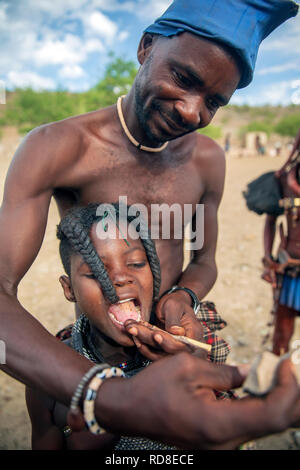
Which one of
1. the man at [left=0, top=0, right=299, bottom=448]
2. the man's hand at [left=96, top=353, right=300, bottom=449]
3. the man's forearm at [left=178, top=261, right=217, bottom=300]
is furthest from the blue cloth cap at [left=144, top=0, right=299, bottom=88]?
the man's hand at [left=96, top=353, right=300, bottom=449]

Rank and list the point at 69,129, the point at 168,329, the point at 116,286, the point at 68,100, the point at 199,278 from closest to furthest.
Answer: the point at 168,329
the point at 116,286
the point at 69,129
the point at 199,278
the point at 68,100

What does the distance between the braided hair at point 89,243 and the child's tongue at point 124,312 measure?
0.15 feet

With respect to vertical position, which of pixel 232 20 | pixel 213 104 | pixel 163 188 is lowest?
pixel 163 188

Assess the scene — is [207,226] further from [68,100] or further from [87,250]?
[68,100]

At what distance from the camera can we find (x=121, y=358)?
63.4 inches

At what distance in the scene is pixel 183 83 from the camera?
152 centimetres

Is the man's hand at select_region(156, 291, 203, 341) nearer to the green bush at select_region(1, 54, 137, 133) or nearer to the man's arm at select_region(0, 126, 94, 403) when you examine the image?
the man's arm at select_region(0, 126, 94, 403)

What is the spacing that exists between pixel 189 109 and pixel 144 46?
52 centimetres

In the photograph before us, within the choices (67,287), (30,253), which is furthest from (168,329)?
(30,253)

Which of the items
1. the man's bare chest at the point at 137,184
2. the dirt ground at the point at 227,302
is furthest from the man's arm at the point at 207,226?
the dirt ground at the point at 227,302

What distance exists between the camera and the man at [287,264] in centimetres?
312

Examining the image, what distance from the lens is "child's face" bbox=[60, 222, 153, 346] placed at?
143cm

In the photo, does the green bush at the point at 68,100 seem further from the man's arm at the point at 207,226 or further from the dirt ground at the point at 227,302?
the man's arm at the point at 207,226
